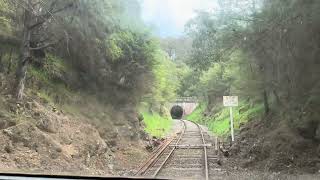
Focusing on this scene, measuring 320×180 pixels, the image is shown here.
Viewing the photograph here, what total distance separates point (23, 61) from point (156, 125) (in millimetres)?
2931

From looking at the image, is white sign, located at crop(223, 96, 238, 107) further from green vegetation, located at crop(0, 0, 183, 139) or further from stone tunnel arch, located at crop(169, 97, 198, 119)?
green vegetation, located at crop(0, 0, 183, 139)

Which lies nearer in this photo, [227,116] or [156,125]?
[227,116]

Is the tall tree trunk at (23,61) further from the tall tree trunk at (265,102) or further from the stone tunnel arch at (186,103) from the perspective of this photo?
the tall tree trunk at (265,102)

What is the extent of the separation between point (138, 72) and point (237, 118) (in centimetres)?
236

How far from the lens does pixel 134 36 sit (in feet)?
21.8

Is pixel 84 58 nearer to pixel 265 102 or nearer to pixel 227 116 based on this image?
pixel 227 116

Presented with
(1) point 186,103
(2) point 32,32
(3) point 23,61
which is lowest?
(1) point 186,103

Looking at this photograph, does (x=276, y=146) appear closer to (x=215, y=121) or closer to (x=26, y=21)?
(x=215, y=121)

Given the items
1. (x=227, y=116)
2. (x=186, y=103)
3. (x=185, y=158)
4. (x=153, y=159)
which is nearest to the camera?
(x=186, y=103)

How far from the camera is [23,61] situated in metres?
8.20

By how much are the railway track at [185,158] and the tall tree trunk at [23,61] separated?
274cm

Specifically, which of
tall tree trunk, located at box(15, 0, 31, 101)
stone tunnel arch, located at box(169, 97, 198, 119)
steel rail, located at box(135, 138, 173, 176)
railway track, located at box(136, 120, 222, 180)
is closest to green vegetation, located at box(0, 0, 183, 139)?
tall tree trunk, located at box(15, 0, 31, 101)

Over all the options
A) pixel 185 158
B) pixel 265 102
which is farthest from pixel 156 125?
pixel 265 102

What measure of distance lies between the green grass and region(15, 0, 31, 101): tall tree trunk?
93.9 inches
